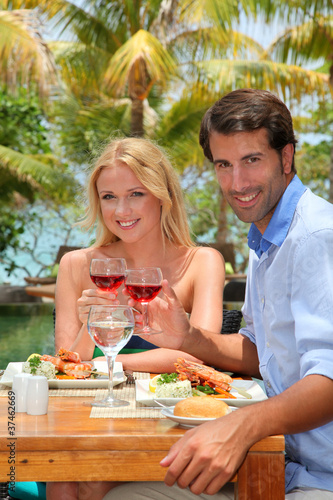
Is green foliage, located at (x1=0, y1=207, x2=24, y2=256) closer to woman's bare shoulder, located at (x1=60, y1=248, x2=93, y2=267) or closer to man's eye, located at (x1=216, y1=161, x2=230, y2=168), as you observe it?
woman's bare shoulder, located at (x1=60, y1=248, x2=93, y2=267)

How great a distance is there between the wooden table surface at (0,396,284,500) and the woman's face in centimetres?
158

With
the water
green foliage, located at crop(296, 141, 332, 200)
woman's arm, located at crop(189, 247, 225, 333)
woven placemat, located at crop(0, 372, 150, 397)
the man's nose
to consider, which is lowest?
the water

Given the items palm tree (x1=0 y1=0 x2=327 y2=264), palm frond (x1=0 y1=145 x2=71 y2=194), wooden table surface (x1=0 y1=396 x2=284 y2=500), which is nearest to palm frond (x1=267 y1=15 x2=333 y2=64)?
palm tree (x1=0 y1=0 x2=327 y2=264)

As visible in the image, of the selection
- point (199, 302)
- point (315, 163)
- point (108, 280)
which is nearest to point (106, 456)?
point (108, 280)

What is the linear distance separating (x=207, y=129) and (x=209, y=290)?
3.30 ft

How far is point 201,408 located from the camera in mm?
1588

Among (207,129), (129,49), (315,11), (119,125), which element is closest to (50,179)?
(119,125)

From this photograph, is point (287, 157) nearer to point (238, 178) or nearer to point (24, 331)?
point (238, 178)

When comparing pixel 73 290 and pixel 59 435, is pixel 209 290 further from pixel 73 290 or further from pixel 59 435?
pixel 59 435

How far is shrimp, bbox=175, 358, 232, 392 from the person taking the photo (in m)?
1.89

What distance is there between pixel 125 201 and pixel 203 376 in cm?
129

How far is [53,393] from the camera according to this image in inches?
76.0

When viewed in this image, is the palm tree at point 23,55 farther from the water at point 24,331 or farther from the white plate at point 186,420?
the white plate at point 186,420

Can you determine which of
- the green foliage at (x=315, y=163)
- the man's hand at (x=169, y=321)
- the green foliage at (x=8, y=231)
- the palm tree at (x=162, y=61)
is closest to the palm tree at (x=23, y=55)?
the palm tree at (x=162, y=61)
